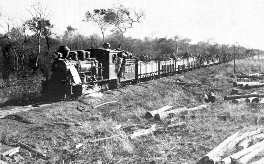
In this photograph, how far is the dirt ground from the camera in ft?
35.0

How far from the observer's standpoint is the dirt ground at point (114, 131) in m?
10.7

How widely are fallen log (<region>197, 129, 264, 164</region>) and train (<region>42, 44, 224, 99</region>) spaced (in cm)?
877

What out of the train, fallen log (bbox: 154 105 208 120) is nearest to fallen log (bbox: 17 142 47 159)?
fallen log (bbox: 154 105 208 120)

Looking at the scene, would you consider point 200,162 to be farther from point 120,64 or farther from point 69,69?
point 120,64

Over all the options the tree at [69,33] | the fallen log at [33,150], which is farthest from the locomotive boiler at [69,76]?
the tree at [69,33]

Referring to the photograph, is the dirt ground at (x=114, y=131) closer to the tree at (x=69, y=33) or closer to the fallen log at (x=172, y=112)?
the fallen log at (x=172, y=112)

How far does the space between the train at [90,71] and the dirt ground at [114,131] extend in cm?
97

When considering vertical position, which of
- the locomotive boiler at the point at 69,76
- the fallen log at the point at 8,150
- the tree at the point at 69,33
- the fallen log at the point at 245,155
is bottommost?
the fallen log at the point at 245,155

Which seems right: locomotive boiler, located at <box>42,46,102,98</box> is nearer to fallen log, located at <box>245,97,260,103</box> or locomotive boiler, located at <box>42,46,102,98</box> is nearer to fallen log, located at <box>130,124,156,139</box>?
fallen log, located at <box>130,124,156,139</box>

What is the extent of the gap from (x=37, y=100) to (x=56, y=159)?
8655mm

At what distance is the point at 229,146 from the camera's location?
35.6 feet

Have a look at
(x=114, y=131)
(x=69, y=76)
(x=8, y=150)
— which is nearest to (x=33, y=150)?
(x=8, y=150)

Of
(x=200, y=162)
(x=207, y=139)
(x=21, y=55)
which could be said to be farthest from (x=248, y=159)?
(x=21, y=55)

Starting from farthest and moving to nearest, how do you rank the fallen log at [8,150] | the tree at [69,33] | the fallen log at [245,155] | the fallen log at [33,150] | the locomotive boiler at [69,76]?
1. the tree at [69,33]
2. the locomotive boiler at [69,76]
3. the fallen log at [33,150]
4. the fallen log at [8,150]
5. the fallen log at [245,155]
